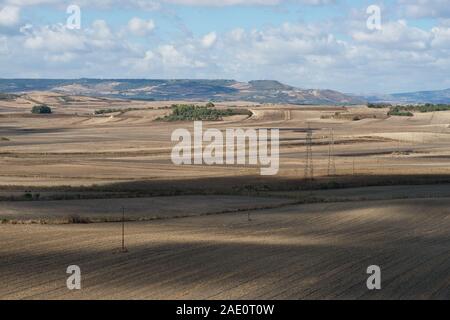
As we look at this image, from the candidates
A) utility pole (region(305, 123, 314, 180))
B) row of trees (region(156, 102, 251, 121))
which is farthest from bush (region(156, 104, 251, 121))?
utility pole (region(305, 123, 314, 180))

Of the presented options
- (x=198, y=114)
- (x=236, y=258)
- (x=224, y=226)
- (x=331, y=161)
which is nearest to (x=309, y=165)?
(x=331, y=161)

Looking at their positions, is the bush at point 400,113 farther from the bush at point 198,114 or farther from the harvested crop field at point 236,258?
the harvested crop field at point 236,258

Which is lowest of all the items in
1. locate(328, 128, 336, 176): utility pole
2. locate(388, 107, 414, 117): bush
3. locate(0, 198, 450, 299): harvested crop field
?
locate(328, 128, 336, 176): utility pole

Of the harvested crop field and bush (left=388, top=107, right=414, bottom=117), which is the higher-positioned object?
the harvested crop field

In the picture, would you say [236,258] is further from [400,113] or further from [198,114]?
[400,113]

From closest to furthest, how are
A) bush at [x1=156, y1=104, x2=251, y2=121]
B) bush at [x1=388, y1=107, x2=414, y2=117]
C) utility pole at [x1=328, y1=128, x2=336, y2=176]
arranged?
utility pole at [x1=328, y1=128, x2=336, y2=176], bush at [x1=156, y1=104, x2=251, y2=121], bush at [x1=388, y1=107, x2=414, y2=117]

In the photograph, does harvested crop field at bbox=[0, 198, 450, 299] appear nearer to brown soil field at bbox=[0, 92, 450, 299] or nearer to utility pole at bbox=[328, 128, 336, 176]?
brown soil field at bbox=[0, 92, 450, 299]
